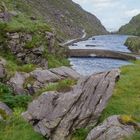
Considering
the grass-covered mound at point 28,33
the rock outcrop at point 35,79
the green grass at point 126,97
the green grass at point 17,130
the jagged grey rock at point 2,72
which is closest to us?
the green grass at point 17,130

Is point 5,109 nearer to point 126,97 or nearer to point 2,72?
point 2,72

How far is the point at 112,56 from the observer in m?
70.5

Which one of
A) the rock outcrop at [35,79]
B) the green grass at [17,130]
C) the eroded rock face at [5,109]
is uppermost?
the rock outcrop at [35,79]

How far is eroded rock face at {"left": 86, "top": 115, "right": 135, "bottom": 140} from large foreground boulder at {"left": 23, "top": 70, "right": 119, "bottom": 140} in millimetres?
968

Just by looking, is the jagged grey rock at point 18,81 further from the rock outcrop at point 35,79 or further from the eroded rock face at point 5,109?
the eroded rock face at point 5,109

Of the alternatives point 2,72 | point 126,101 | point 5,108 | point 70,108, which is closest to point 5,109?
point 5,108

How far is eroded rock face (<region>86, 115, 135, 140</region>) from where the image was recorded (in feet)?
40.9

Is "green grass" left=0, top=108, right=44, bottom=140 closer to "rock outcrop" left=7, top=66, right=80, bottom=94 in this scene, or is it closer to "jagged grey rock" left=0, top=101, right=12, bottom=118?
"jagged grey rock" left=0, top=101, right=12, bottom=118

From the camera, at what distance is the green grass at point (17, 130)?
44.4 ft

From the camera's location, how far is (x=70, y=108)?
559 inches

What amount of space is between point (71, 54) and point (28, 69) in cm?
5199

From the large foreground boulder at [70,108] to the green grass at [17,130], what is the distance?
0.78ft

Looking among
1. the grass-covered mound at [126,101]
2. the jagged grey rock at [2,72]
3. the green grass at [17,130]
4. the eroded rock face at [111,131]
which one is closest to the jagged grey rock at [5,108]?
the green grass at [17,130]

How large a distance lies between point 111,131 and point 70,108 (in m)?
2.02
